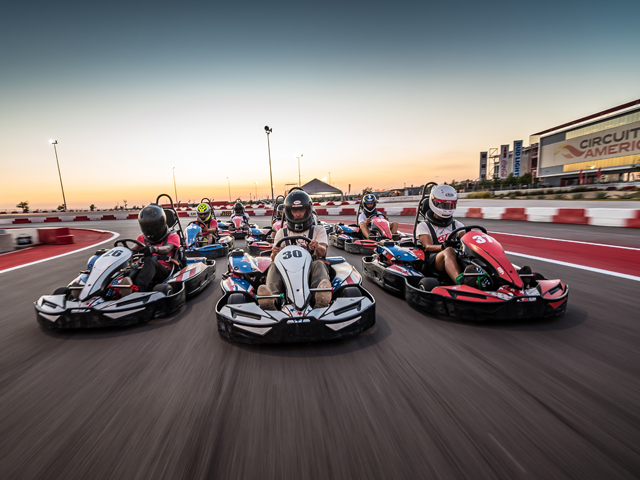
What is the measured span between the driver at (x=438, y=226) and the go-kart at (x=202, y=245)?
16.2 feet

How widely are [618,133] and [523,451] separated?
176 ft

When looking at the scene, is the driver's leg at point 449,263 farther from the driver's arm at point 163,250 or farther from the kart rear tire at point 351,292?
the driver's arm at point 163,250

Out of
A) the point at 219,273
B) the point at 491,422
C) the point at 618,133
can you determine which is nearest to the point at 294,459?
the point at 491,422

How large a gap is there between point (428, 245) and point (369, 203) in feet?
12.7

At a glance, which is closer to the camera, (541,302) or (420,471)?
(420,471)

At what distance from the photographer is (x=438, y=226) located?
14.5 feet

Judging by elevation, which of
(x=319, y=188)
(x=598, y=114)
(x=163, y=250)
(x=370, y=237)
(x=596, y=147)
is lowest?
(x=370, y=237)

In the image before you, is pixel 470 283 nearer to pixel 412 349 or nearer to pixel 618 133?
pixel 412 349

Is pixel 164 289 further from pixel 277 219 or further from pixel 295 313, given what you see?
pixel 277 219

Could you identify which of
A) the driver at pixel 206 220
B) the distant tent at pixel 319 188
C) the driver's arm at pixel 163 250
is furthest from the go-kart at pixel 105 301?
the distant tent at pixel 319 188

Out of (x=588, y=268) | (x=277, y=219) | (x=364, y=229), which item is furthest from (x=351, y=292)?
(x=277, y=219)

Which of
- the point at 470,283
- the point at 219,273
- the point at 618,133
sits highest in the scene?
the point at 618,133

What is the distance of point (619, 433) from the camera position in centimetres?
159

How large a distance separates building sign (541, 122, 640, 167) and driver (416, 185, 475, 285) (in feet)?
161
